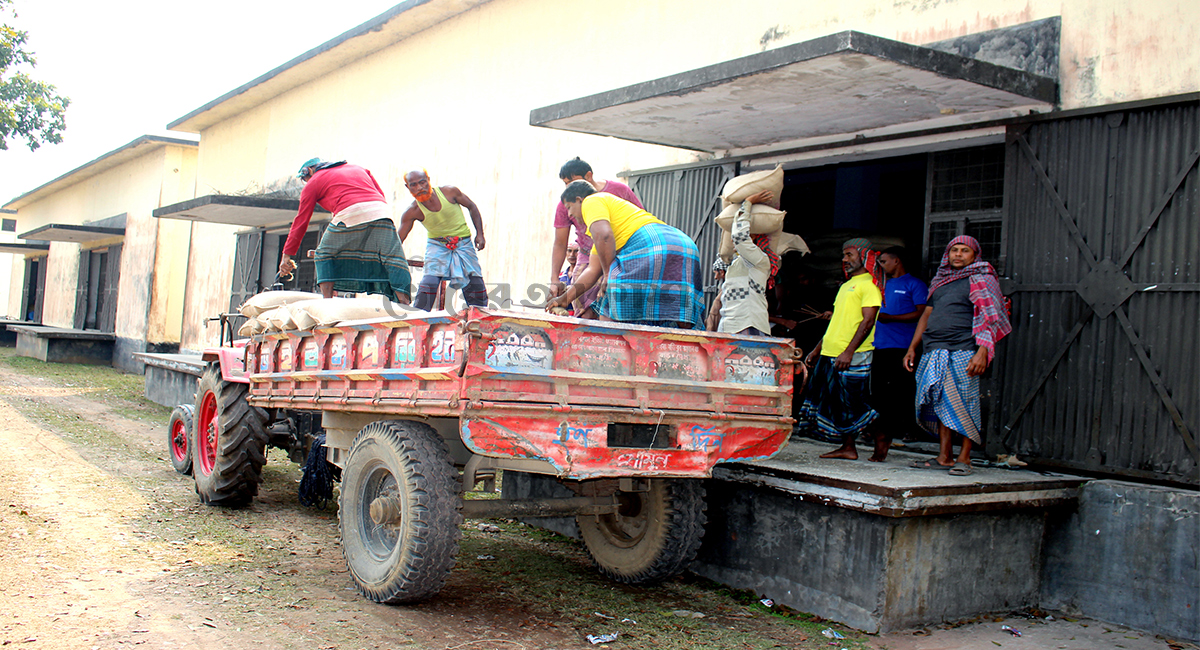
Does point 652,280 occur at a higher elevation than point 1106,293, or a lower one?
lower

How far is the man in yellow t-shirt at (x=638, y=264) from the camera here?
5211 millimetres

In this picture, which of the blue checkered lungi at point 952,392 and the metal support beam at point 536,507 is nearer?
the metal support beam at point 536,507

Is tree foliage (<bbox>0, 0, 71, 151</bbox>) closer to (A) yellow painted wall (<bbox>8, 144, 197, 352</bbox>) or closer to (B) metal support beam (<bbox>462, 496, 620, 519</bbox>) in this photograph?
(A) yellow painted wall (<bbox>8, 144, 197, 352</bbox>)

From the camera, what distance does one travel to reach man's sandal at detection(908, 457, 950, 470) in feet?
18.6

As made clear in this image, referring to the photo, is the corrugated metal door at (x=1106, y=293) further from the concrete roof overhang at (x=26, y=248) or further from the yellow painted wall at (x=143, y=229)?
the concrete roof overhang at (x=26, y=248)

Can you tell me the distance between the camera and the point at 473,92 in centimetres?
1161

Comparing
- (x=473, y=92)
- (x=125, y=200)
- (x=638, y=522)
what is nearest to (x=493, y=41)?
(x=473, y=92)

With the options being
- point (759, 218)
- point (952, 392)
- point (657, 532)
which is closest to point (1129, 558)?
point (952, 392)

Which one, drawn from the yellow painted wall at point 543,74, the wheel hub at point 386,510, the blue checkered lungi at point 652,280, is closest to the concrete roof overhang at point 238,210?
the yellow painted wall at point 543,74

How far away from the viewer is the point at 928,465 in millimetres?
5766

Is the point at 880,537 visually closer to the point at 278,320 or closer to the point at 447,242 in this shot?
the point at 278,320

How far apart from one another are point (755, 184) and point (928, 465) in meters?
2.17

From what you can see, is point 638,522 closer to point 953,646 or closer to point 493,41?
point 953,646

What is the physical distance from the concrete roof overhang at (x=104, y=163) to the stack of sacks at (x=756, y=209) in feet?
61.6
